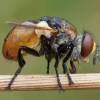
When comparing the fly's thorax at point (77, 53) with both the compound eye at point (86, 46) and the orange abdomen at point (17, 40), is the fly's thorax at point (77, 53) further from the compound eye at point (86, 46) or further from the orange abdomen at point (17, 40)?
the orange abdomen at point (17, 40)

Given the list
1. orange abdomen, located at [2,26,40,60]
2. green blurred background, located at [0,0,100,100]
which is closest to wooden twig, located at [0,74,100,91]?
orange abdomen, located at [2,26,40,60]

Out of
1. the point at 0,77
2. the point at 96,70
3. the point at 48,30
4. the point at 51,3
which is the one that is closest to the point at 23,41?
the point at 48,30

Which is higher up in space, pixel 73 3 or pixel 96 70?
pixel 73 3

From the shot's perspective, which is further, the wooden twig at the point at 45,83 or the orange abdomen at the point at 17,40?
the orange abdomen at the point at 17,40

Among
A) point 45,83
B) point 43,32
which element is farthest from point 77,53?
point 45,83

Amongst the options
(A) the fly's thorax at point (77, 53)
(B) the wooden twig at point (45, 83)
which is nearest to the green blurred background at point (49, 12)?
(A) the fly's thorax at point (77, 53)

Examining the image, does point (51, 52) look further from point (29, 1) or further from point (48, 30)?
point (29, 1)

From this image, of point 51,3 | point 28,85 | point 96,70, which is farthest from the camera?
point 51,3
